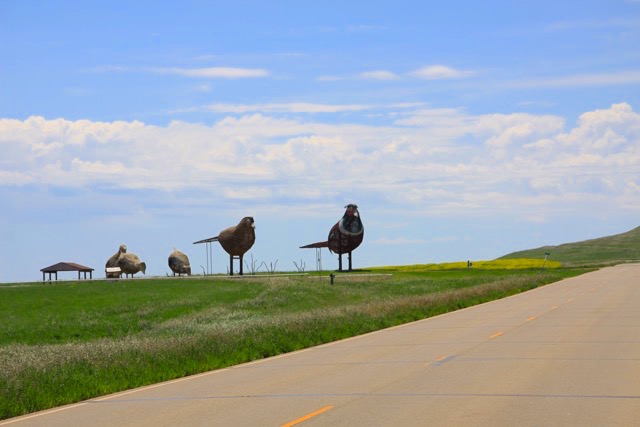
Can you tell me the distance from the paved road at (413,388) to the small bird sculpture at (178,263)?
62.9m

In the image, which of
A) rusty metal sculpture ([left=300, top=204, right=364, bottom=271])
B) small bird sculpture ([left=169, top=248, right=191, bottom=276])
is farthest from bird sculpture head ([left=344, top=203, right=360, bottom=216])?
small bird sculpture ([left=169, top=248, right=191, bottom=276])

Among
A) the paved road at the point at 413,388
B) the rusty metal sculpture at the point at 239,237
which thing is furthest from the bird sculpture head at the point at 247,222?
the paved road at the point at 413,388

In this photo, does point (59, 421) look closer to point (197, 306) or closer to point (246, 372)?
point (246, 372)

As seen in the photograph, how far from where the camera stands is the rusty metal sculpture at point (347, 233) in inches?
3164

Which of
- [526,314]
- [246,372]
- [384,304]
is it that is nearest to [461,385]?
[246,372]

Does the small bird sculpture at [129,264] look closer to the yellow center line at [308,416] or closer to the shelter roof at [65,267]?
the shelter roof at [65,267]

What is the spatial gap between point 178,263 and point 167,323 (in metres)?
51.3

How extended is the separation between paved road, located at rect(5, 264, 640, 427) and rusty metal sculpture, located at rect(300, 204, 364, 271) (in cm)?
5643

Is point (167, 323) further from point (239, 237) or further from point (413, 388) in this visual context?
point (239, 237)

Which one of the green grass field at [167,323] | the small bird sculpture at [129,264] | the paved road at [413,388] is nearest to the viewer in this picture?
the paved road at [413,388]

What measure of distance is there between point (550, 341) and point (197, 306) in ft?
76.2

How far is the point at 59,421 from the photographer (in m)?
12.3

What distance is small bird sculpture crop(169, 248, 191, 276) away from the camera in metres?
85.4

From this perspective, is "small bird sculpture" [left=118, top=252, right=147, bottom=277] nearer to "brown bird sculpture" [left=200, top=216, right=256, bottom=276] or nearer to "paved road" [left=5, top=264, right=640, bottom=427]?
"brown bird sculpture" [left=200, top=216, right=256, bottom=276]
